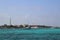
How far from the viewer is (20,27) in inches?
5797

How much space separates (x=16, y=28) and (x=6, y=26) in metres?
16.7

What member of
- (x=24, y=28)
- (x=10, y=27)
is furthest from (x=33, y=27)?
(x=10, y=27)

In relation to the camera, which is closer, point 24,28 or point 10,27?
point 10,27

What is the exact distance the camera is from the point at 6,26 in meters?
136

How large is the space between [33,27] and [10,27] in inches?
790

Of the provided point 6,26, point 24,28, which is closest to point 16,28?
point 24,28

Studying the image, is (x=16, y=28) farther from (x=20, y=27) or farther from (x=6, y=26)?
(x=6, y=26)

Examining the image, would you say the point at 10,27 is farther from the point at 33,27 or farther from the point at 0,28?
the point at 33,27

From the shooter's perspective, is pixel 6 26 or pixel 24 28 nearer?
pixel 6 26

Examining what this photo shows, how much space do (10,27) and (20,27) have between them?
367 inches

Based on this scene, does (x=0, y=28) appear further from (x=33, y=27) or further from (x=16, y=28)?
(x=33, y=27)

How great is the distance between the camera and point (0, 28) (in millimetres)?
141625

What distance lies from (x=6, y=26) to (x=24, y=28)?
19935mm

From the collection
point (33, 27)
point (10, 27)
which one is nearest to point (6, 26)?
point (10, 27)
